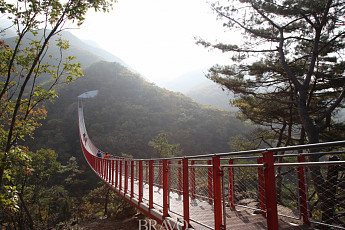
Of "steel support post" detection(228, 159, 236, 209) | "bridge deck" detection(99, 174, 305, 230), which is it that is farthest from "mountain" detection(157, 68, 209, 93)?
"bridge deck" detection(99, 174, 305, 230)

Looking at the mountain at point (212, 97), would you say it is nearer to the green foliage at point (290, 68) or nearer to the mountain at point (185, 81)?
the mountain at point (185, 81)

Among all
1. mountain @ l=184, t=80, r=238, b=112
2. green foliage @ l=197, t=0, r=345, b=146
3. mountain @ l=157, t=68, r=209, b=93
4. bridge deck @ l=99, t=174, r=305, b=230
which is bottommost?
bridge deck @ l=99, t=174, r=305, b=230

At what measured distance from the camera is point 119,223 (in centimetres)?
945

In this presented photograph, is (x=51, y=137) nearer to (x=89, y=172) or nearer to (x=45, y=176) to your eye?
(x=89, y=172)

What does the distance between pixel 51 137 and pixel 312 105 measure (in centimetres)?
4112

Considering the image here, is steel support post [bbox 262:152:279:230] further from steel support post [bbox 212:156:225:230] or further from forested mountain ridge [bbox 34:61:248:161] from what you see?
forested mountain ridge [bbox 34:61:248:161]

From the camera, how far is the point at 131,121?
4547 cm

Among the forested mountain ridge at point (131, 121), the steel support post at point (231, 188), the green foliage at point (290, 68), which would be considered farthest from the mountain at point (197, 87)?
the steel support post at point (231, 188)

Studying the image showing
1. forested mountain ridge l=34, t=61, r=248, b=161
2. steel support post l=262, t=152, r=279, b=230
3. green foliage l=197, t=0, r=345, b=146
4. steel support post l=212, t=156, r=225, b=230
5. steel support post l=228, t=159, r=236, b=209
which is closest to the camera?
steel support post l=262, t=152, r=279, b=230

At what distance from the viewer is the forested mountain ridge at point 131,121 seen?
3919 centimetres

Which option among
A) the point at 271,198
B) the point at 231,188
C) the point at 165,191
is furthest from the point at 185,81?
the point at 271,198

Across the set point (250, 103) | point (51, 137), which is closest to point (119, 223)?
point (250, 103)

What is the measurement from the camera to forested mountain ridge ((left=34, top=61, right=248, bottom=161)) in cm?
3919

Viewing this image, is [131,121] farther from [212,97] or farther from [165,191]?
[212,97]
